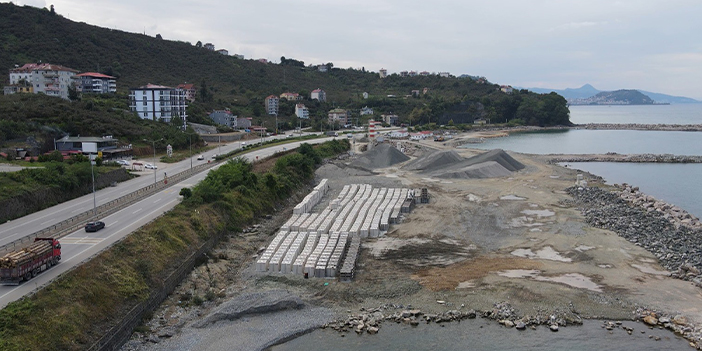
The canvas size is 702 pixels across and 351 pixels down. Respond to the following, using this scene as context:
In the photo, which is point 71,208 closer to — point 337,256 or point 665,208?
point 337,256

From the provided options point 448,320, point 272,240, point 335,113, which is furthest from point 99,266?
point 335,113

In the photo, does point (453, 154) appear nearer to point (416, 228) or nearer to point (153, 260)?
point (416, 228)

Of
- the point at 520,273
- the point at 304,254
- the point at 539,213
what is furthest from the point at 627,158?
the point at 304,254

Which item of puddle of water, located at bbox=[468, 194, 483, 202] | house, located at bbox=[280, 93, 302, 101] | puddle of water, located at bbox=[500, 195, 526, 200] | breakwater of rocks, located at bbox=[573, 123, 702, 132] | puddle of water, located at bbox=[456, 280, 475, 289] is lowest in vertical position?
puddle of water, located at bbox=[456, 280, 475, 289]

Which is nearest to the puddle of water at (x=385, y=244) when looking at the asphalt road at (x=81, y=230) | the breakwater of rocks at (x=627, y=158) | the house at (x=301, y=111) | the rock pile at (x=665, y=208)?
the asphalt road at (x=81, y=230)

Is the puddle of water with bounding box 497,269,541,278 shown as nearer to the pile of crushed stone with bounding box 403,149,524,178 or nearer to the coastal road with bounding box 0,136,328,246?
the coastal road with bounding box 0,136,328,246

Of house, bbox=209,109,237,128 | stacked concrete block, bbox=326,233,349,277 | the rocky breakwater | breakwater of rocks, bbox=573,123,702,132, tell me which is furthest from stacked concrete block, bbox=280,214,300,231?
breakwater of rocks, bbox=573,123,702,132

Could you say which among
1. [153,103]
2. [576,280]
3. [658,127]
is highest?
[153,103]
